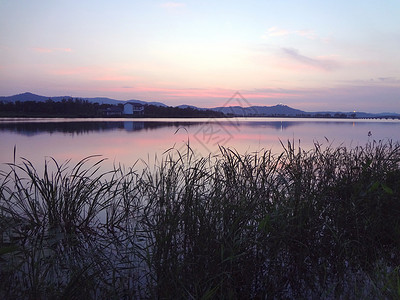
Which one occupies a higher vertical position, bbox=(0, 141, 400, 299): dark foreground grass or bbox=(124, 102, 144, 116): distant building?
bbox=(124, 102, 144, 116): distant building

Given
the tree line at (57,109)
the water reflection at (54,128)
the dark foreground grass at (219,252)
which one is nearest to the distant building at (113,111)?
the tree line at (57,109)

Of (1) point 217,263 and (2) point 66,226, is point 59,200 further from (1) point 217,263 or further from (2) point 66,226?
(1) point 217,263

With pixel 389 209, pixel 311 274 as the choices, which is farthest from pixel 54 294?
pixel 389 209

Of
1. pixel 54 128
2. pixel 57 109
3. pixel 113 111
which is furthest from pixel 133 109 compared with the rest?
pixel 54 128

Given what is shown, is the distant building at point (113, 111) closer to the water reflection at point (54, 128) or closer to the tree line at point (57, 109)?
the tree line at point (57, 109)

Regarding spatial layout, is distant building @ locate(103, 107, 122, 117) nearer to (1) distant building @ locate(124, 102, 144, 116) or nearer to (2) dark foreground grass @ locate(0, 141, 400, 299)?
(1) distant building @ locate(124, 102, 144, 116)

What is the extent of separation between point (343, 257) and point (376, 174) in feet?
5.85

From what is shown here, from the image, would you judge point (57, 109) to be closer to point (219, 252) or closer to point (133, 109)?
point (133, 109)

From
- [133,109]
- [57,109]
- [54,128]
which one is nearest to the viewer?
[54,128]

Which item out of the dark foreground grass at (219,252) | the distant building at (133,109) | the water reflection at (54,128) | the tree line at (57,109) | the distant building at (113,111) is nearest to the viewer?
the dark foreground grass at (219,252)

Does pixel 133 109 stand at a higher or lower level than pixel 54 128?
higher

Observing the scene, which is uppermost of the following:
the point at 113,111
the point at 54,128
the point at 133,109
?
the point at 133,109

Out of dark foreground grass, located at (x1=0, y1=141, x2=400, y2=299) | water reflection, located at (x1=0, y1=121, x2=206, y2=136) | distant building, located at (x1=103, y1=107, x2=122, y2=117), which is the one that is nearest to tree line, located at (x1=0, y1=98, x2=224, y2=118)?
distant building, located at (x1=103, y1=107, x2=122, y2=117)

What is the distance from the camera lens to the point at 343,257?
11.3 feet
